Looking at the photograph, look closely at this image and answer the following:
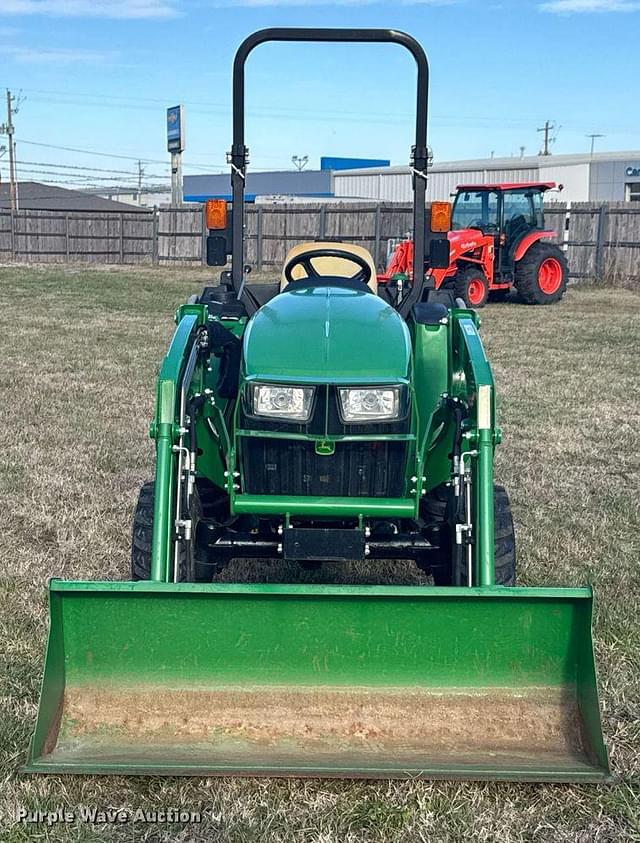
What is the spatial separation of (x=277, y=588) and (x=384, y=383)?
92 cm

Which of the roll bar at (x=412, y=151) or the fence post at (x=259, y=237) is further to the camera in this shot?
the fence post at (x=259, y=237)

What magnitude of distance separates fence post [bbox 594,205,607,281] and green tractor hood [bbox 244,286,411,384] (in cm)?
1798

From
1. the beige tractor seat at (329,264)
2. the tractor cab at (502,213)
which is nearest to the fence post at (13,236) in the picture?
the tractor cab at (502,213)

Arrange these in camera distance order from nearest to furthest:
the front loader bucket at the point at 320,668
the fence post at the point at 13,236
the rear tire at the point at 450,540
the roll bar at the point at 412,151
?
the front loader bucket at the point at 320,668 < the rear tire at the point at 450,540 < the roll bar at the point at 412,151 < the fence post at the point at 13,236

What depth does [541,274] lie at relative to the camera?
17.8 meters

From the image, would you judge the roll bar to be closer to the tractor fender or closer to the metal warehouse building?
the tractor fender

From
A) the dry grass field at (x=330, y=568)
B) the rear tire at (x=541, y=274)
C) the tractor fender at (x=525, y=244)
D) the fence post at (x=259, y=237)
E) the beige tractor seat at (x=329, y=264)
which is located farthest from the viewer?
the fence post at (x=259, y=237)

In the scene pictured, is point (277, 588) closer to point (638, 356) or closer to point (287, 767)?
point (287, 767)

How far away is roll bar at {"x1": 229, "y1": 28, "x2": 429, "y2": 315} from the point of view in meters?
4.67

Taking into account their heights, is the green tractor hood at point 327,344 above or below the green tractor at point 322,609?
above

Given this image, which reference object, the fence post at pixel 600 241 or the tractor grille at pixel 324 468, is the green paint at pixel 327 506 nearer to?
the tractor grille at pixel 324 468

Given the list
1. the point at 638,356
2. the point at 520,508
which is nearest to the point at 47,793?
the point at 520,508

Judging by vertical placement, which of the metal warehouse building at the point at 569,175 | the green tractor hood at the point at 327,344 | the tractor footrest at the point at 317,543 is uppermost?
the metal warehouse building at the point at 569,175

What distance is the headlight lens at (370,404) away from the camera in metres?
3.61
